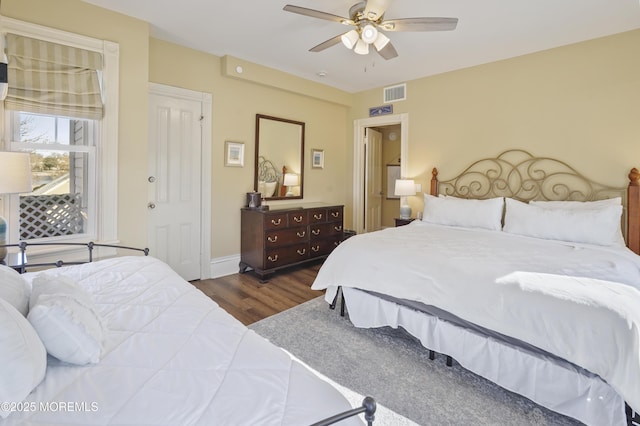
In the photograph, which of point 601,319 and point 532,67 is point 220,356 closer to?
point 601,319

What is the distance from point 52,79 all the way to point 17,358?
2591 millimetres

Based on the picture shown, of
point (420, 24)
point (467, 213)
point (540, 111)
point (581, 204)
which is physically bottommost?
point (467, 213)

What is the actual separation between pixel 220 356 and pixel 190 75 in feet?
11.7

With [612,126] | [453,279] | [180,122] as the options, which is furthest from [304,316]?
[612,126]

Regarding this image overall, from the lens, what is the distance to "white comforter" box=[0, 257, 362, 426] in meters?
0.81

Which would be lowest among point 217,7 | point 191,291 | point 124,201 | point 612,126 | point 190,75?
point 191,291

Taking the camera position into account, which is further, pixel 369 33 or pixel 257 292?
pixel 257 292

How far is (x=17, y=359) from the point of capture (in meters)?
0.84

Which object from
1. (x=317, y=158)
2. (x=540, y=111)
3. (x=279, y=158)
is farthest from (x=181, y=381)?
(x=317, y=158)

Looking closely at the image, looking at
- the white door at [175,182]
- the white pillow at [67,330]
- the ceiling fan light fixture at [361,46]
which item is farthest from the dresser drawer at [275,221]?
the white pillow at [67,330]

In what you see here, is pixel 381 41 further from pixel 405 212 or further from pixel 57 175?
pixel 57 175

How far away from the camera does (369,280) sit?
2.57 m

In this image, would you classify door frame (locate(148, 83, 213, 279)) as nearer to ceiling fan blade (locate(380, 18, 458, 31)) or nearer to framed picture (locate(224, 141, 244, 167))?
framed picture (locate(224, 141, 244, 167))

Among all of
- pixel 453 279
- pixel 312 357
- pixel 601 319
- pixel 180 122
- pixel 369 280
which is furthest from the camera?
pixel 180 122
